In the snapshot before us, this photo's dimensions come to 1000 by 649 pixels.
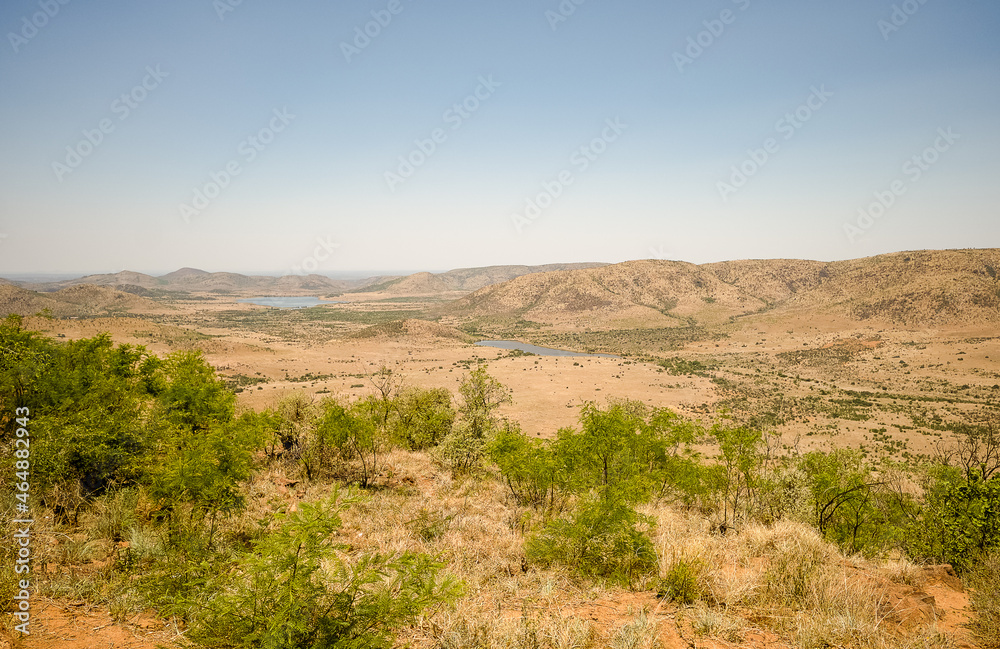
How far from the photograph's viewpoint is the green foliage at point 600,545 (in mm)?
7343

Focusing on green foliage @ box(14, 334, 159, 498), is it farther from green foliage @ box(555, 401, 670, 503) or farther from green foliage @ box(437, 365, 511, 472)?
green foliage @ box(555, 401, 670, 503)

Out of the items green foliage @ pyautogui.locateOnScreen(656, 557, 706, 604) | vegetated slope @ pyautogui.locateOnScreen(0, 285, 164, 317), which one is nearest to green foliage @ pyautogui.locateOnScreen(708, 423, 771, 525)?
green foliage @ pyautogui.locateOnScreen(656, 557, 706, 604)

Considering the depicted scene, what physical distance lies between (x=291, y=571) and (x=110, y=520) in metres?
6.56

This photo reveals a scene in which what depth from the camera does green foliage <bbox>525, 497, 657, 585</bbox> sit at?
24.1 feet

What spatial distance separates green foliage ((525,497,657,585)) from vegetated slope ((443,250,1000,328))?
11149 centimetres

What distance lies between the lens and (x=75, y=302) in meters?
140

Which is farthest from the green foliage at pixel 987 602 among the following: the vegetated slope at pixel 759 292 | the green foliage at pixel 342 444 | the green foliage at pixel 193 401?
the vegetated slope at pixel 759 292

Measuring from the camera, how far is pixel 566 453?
41.8 feet

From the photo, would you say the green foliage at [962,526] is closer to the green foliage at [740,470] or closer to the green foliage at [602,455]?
the green foliage at [740,470]

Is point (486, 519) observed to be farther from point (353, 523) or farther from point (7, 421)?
point (7, 421)

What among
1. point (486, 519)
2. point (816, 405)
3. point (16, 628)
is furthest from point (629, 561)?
point (816, 405)

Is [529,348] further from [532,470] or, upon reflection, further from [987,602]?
[987,602]

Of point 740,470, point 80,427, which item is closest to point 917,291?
point 740,470

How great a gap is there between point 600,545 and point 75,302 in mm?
200333
